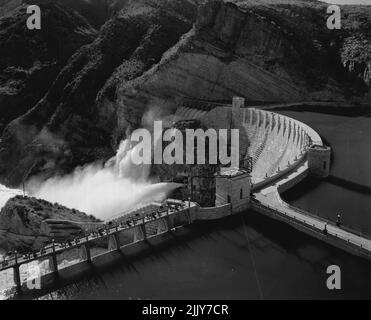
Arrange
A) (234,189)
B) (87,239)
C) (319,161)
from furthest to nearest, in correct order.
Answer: (319,161), (234,189), (87,239)

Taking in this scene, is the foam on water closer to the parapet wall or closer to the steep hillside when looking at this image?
the steep hillside

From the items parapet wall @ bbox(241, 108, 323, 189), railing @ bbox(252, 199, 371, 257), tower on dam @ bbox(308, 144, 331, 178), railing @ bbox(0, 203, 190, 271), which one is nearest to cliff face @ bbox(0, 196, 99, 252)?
railing @ bbox(0, 203, 190, 271)

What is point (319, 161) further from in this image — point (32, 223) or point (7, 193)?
point (7, 193)

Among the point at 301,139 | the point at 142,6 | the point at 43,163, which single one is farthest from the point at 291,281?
the point at 142,6

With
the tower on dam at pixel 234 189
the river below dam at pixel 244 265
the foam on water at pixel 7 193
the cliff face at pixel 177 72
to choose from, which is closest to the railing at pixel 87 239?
the river below dam at pixel 244 265

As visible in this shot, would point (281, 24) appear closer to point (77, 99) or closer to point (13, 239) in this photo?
point (77, 99)

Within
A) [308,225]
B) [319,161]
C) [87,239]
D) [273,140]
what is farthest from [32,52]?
[308,225]
